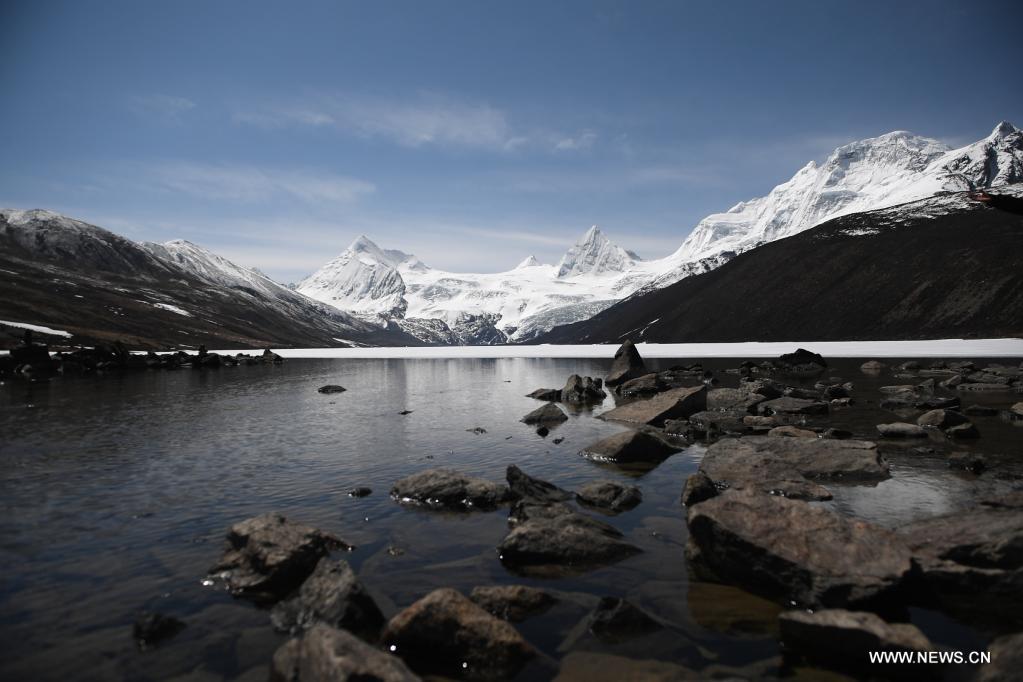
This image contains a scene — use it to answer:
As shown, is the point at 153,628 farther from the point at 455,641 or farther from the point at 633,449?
the point at 633,449

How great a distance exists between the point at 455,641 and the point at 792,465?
49.5ft

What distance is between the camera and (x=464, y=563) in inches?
497

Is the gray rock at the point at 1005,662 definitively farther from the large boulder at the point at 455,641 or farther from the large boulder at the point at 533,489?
the large boulder at the point at 533,489

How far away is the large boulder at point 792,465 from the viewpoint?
56.4 ft

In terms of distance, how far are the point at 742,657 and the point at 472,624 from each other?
4.35 m

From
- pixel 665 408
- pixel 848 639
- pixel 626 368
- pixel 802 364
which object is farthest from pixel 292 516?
pixel 802 364

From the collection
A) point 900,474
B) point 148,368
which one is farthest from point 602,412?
point 148,368

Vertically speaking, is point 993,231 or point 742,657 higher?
point 993,231

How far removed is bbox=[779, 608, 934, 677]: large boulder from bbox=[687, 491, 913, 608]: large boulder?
47.8 inches

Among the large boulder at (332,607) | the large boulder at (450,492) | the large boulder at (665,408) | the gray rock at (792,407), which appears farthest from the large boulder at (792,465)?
the gray rock at (792,407)

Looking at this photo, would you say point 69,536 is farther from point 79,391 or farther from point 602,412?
point 79,391

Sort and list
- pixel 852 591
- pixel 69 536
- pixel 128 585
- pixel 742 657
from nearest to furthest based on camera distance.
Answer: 1. pixel 742 657
2. pixel 852 591
3. pixel 128 585
4. pixel 69 536

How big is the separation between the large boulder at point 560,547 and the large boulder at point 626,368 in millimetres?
43849

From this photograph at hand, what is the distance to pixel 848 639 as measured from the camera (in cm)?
833
